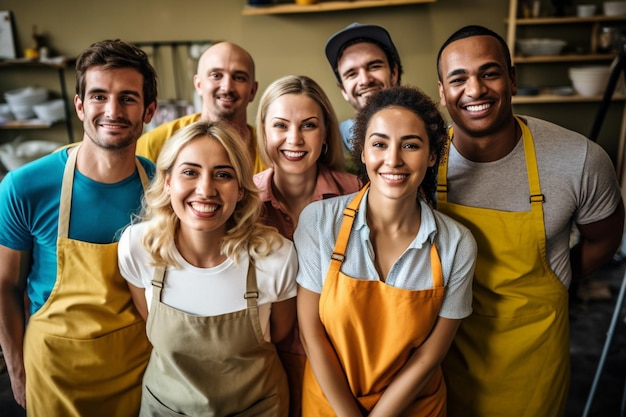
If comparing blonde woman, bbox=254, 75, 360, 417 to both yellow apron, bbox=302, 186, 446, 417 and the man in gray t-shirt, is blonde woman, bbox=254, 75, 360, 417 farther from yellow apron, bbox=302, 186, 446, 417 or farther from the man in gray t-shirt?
the man in gray t-shirt

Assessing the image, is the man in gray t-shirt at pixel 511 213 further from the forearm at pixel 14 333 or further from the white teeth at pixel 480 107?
the forearm at pixel 14 333

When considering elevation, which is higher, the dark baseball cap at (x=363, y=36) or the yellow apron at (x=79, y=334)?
A: the dark baseball cap at (x=363, y=36)

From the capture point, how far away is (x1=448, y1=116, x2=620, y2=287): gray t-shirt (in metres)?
1.50

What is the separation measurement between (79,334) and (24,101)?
11.7ft

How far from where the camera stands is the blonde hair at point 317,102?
171 cm

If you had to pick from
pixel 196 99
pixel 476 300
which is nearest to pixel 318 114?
pixel 476 300

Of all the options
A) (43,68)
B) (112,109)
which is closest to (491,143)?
(112,109)

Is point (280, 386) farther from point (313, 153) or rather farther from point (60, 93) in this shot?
point (60, 93)

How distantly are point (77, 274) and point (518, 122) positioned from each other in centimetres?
144

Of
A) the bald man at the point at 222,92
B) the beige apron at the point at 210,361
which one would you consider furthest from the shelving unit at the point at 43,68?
the beige apron at the point at 210,361

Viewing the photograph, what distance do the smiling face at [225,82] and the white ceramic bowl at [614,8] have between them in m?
3.18

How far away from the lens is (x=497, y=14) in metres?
4.16

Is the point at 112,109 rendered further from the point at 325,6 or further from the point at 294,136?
the point at 325,6

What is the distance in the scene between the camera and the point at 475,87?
1482mm
